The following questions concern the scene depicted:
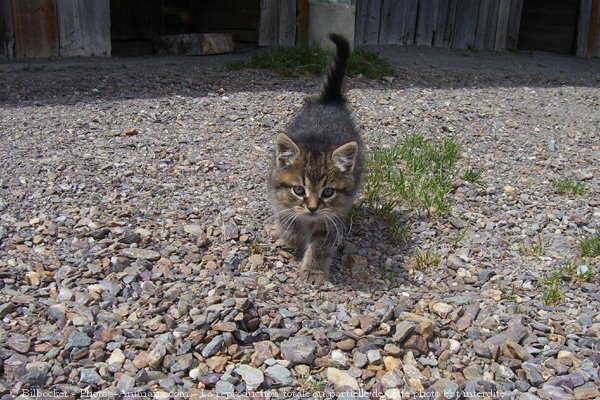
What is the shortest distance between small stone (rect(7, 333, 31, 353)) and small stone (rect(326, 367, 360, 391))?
1467 millimetres

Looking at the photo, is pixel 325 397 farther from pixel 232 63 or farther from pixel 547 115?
pixel 232 63

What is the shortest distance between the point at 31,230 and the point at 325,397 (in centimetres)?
237

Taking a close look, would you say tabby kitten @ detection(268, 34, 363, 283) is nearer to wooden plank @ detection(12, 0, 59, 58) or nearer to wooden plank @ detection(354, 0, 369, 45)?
wooden plank @ detection(12, 0, 59, 58)

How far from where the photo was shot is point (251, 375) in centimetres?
310

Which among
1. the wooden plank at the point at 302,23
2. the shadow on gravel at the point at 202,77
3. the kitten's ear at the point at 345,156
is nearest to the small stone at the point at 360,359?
the kitten's ear at the point at 345,156

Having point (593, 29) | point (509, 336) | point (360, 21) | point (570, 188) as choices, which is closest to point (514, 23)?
point (593, 29)

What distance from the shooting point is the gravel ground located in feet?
10.3

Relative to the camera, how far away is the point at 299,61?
8.53m

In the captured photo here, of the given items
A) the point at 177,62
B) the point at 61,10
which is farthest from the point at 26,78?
the point at 177,62

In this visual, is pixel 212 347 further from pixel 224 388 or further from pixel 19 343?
pixel 19 343

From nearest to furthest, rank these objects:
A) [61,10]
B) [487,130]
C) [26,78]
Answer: [487,130], [26,78], [61,10]

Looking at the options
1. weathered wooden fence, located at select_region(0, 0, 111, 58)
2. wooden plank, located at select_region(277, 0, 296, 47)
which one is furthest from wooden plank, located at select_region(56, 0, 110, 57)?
wooden plank, located at select_region(277, 0, 296, 47)

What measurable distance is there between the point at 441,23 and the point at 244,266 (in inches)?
336

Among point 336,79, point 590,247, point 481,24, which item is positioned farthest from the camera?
point 481,24
